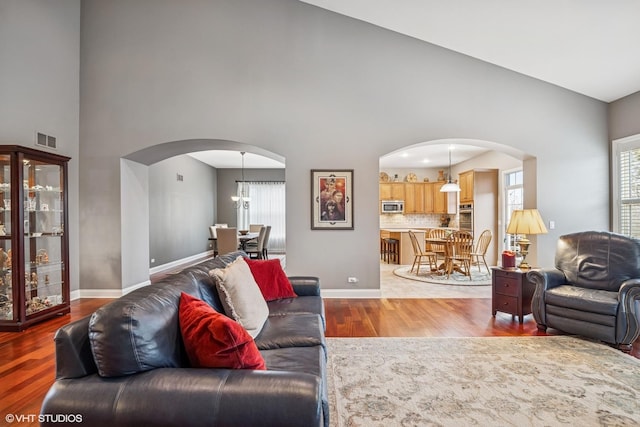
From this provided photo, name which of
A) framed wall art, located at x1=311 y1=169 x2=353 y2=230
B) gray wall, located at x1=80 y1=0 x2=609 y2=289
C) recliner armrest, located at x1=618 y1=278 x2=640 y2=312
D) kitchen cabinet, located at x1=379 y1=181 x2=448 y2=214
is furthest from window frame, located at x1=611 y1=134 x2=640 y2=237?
kitchen cabinet, located at x1=379 y1=181 x2=448 y2=214

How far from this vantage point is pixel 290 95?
496cm

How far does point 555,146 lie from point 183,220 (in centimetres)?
815

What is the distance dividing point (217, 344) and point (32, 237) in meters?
3.94

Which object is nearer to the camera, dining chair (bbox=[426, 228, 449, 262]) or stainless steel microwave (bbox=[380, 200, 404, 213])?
dining chair (bbox=[426, 228, 449, 262])

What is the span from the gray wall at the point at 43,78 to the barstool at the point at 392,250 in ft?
21.5

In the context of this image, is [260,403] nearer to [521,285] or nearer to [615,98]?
[521,285]

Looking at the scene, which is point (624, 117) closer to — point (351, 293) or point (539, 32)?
point (539, 32)

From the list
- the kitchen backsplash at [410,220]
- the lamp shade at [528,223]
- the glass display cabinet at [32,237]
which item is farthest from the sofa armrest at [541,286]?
the kitchen backsplash at [410,220]

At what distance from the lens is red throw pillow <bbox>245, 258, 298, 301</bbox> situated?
2.99 metres

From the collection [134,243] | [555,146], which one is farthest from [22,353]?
[555,146]

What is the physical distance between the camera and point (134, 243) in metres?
5.33

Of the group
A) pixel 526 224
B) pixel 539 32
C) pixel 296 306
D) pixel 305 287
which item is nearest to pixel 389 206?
pixel 526 224

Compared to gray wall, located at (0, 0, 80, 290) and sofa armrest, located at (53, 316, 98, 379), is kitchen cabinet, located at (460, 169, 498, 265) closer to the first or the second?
gray wall, located at (0, 0, 80, 290)

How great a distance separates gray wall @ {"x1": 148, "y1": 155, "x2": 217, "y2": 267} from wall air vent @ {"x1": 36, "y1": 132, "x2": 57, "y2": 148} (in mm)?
2552
